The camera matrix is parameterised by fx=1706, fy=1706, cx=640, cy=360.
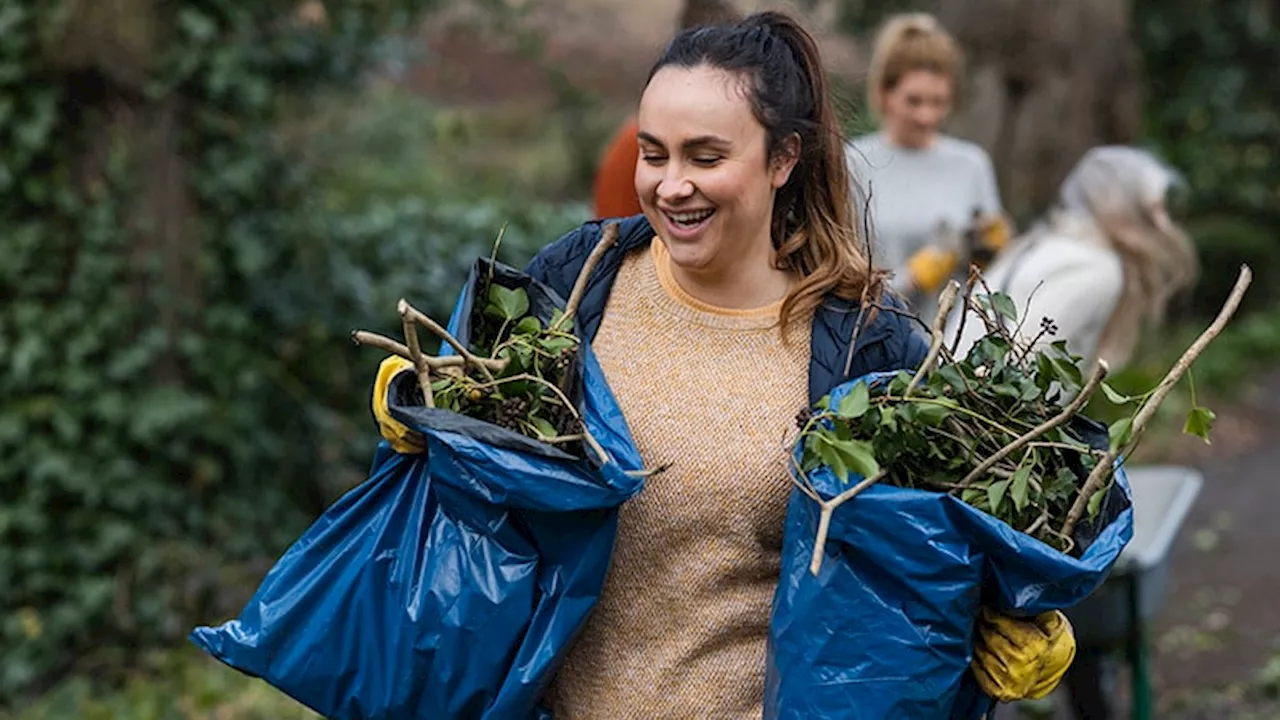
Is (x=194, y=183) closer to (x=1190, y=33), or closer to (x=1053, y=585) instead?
(x=1053, y=585)

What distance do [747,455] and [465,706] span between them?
0.54 metres

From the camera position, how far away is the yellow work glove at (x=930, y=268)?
16.5 ft

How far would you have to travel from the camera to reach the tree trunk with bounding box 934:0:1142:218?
7938mm

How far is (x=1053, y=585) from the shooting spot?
7.35ft

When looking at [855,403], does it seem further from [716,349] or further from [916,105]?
[916,105]

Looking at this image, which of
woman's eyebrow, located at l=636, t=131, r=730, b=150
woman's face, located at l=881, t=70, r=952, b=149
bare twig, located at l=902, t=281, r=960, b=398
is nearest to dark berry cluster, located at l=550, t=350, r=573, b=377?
woman's eyebrow, located at l=636, t=131, r=730, b=150

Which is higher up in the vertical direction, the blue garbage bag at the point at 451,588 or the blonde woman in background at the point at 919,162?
the blue garbage bag at the point at 451,588

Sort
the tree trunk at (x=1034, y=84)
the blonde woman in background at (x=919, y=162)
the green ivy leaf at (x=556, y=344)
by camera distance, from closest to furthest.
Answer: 1. the green ivy leaf at (x=556, y=344)
2. the blonde woman in background at (x=919, y=162)
3. the tree trunk at (x=1034, y=84)

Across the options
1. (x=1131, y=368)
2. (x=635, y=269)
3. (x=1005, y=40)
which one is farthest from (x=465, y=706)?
(x=1131, y=368)

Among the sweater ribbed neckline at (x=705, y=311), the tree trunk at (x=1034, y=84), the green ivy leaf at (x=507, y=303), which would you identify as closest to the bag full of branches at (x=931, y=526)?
the sweater ribbed neckline at (x=705, y=311)

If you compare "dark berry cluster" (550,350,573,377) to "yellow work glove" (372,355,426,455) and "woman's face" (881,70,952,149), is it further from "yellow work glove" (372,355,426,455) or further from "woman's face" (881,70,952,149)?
"woman's face" (881,70,952,149)

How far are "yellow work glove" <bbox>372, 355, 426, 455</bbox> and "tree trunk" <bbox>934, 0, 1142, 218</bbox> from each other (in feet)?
19.3

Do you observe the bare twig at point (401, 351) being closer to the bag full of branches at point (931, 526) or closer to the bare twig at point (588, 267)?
the bare twig at point (588, 267)

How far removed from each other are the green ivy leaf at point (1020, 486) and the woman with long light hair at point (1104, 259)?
2.34 meters
